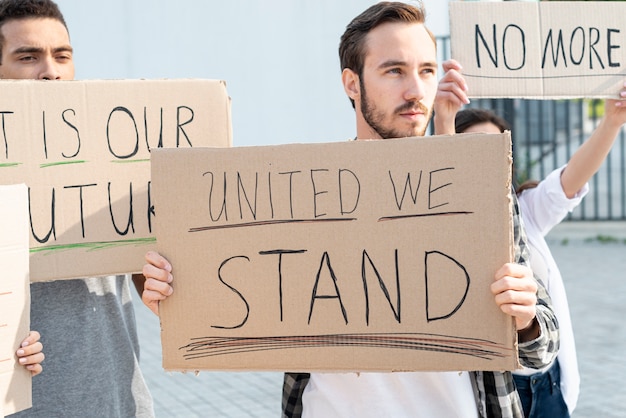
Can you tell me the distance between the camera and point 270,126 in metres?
6.67

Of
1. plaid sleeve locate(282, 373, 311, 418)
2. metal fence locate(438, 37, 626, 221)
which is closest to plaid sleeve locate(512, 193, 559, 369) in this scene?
→ plaid sleeve locate(282, 373, 311, 418)

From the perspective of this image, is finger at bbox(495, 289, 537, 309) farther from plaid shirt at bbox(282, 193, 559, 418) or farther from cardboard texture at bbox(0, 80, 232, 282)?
cardboard texture at bbox(0, 80, 232, 282)

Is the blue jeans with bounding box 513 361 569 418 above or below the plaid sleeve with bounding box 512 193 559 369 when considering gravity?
below

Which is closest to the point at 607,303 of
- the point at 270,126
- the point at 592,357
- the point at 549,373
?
the point at 592,357

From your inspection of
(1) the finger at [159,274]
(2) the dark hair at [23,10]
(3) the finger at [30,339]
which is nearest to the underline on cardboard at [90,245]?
(3) the finger at [30,339]

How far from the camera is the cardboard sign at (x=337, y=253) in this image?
1.93 m

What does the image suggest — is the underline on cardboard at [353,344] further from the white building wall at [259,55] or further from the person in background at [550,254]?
the white building wall at [259,55]

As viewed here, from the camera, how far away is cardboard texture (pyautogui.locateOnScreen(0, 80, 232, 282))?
92.5 inches

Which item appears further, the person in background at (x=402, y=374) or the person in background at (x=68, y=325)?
the person in background at (x=68, y=325)

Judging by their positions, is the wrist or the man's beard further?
the man's beard

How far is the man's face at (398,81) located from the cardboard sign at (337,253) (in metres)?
0.29

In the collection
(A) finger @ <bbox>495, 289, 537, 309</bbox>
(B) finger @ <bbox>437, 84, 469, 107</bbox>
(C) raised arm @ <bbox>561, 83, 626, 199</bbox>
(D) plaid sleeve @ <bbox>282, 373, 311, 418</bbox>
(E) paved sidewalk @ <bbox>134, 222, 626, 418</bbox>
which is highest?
(B) finger @ <bbox>437, 84, 469, 107</bbox>

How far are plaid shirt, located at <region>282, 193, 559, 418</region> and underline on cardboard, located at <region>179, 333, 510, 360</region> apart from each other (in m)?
0.13

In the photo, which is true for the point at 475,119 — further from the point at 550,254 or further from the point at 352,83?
the point at 352,83
